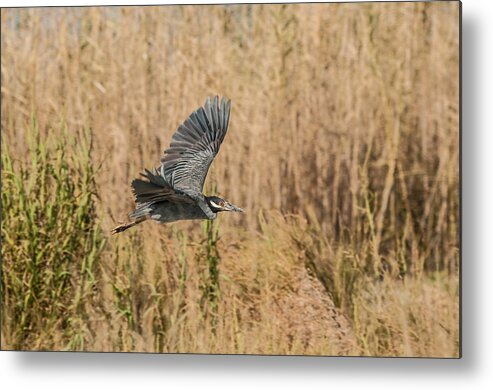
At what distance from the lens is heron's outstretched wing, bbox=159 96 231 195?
4.43 meters

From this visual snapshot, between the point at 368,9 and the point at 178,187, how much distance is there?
3.11 ft

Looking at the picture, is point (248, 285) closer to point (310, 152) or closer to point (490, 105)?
point (310, 152)

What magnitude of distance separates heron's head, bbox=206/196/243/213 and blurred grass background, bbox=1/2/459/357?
227 mm

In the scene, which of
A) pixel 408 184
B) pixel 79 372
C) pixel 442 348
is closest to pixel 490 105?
pixel 408 184

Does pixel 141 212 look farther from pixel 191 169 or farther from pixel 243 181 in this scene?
pixel 243 181

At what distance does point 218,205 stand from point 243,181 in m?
0.42

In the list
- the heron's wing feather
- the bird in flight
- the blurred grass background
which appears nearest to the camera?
the heron's wing feather

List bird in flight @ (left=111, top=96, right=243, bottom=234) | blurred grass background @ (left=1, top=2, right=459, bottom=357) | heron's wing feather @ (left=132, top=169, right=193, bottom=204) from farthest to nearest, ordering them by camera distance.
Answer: blurred grass background @ (left=1, top=2, right=459, bottom=357), bird in flight @ (left=111, top=96, right=243, bottom=234), heron's wing feather @ (left=132, top=169, right=193, bottom=204)

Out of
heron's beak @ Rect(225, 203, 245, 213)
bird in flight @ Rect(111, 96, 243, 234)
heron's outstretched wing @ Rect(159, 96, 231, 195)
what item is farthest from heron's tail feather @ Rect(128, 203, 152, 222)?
heron's beak @ Rect(225, 203, 245, 213)

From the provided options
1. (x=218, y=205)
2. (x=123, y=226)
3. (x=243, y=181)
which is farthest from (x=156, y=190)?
(x=243, y=181)

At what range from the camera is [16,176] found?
4.58 meters

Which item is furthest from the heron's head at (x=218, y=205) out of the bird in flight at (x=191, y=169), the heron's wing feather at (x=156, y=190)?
the heron's wing feather at (x=156, y=190)

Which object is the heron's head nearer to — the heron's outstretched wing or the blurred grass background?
the heron's outstretched wing

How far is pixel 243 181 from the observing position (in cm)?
480
